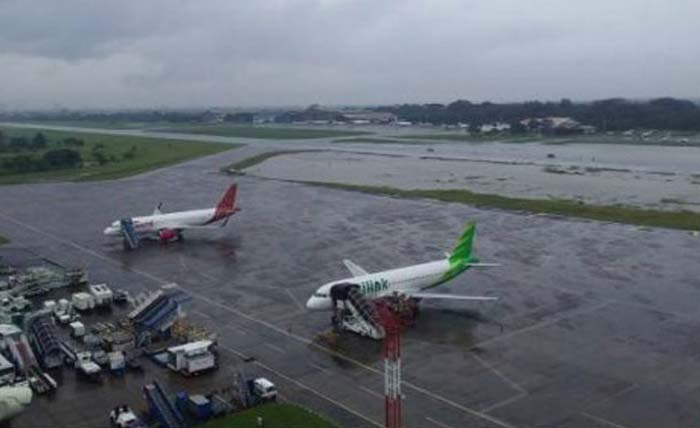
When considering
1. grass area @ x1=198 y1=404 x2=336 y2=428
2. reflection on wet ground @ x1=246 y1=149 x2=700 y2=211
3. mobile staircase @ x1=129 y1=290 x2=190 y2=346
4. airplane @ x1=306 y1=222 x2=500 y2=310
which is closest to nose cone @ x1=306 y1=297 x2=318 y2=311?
airplane @ x1=306 y1=222 x2=500 y2=310

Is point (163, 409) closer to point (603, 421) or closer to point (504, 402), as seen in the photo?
point (504, 402)

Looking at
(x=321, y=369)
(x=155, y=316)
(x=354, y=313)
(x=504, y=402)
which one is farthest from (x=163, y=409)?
(x=504, y=402)

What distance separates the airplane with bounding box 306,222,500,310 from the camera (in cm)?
5184

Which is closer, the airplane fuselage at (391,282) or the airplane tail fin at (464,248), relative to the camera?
the airplane fuselage at (391,282)

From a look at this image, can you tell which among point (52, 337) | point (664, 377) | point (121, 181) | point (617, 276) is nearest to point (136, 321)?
point (52, 337)

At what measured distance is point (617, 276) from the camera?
64.0 meters

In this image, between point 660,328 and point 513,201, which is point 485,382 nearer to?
point 660,328

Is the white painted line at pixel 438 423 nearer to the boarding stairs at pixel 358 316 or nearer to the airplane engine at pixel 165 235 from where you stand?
Answer: the boarding stairs at pixel 358 316

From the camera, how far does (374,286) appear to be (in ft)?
175

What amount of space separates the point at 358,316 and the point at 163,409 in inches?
652

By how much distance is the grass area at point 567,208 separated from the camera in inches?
3551

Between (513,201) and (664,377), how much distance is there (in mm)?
66654

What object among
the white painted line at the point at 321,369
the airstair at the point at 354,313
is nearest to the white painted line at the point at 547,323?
the airstair at the point at 354,313

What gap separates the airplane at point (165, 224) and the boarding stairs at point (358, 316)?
120 feet
